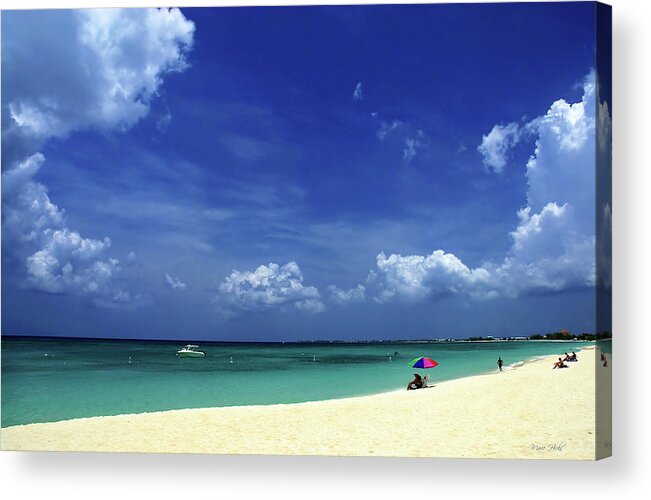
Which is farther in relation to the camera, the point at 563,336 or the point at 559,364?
the point at 559,364

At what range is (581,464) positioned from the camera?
260 inches

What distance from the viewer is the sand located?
21.5 ft

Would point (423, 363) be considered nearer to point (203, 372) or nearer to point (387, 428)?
point (387, 428)

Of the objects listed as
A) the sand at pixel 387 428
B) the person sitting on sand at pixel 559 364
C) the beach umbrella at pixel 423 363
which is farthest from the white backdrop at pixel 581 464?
the beach umbrella at pixel 423 363

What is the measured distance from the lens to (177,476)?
6.99 m

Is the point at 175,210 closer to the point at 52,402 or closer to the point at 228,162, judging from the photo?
the point at 228,162

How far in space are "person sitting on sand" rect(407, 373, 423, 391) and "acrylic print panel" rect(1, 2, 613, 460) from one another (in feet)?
0.05

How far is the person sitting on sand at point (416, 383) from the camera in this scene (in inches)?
307
